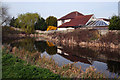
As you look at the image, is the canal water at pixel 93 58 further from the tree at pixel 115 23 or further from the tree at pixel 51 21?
the tree at pixel 51 21

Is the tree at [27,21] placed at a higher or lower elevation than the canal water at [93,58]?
higher

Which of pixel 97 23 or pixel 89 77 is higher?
pixel 97 23

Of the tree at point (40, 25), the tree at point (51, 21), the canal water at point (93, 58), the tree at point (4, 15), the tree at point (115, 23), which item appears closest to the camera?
the canal water at point (93, 58)

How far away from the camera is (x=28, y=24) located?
165ft

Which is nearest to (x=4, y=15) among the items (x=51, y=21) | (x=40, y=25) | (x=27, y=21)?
(x=27, y=21)

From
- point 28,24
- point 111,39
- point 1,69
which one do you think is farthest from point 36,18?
point 1,69

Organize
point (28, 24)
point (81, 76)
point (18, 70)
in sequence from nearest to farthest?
point (81, 76) < point (18, 70) < point (28, 24)

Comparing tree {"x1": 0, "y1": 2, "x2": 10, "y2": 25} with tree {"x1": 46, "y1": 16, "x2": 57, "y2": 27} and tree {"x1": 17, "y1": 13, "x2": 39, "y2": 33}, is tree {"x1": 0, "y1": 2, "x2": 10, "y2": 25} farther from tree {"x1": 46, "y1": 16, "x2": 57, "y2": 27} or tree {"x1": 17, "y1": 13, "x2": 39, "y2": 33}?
tree {"x1": 46, "y1": 16, "x2": 57, "y2": 27}

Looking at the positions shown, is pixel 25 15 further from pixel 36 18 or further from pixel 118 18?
pixel 118 18

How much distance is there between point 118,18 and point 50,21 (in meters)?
43.1

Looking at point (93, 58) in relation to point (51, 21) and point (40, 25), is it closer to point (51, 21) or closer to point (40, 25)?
point (40, 25)

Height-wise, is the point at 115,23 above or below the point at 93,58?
above

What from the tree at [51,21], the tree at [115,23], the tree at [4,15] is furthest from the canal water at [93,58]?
the tree at [51,21]

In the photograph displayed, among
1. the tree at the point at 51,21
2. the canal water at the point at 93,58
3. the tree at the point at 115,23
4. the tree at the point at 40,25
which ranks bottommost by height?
the canal water at the point at 93,58
